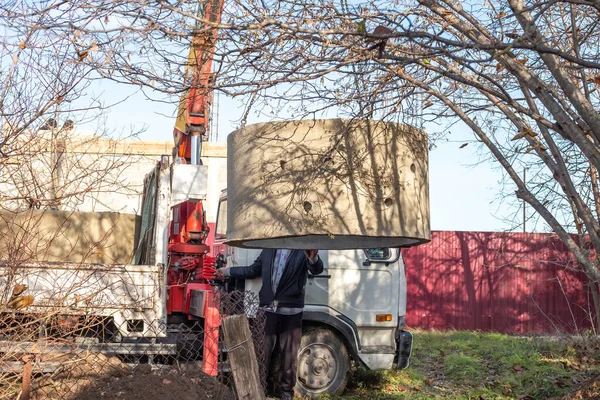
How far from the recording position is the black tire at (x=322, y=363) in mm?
8352

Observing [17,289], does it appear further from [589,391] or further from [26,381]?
[589,391]

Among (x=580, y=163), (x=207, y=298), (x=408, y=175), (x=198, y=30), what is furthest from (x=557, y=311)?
(x=198, y=30)

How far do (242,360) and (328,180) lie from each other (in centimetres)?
128

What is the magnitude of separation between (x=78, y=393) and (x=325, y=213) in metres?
2.33

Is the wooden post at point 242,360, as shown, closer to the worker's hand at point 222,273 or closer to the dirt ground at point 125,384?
the dirt ground at point 125,384

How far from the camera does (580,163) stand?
9422 millimetres

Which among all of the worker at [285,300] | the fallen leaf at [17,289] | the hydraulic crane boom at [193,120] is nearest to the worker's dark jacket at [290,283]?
the worker at [285,300]

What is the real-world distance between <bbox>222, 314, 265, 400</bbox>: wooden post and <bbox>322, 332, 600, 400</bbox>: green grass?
3.84m

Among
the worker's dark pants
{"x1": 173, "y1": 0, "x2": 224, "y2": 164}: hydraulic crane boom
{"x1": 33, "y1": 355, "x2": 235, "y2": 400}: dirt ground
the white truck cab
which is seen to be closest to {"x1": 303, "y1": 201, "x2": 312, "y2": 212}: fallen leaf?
{"x1": 173, "y1": 0, "x2": 224, "y2": 164}: hydraulic crane boom

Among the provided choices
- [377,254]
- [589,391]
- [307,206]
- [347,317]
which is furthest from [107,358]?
[589,391]

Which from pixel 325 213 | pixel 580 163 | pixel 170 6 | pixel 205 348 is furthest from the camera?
pixel 580 163

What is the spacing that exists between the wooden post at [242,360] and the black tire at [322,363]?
3.68 meters

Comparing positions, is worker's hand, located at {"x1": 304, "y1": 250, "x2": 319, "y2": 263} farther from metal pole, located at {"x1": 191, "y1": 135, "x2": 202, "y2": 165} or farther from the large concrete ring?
metal pole, located at {"x1": 191, "y1": 135, "x2": 202, "y2": 165}

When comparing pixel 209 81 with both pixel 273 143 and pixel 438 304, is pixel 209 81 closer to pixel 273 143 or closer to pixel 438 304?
pixel 273 143
